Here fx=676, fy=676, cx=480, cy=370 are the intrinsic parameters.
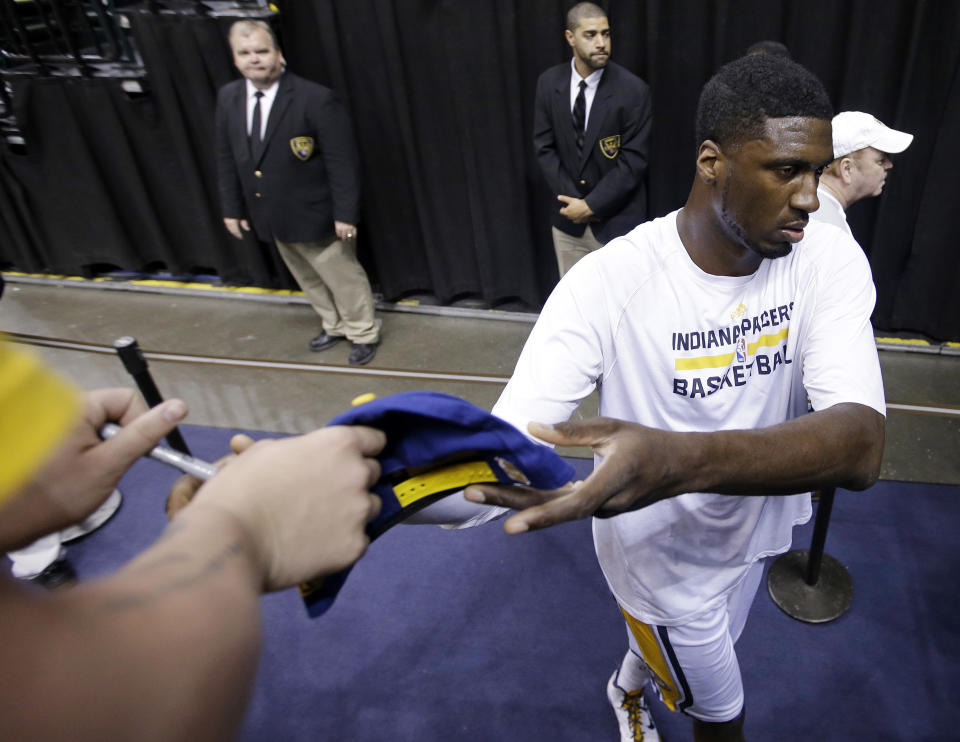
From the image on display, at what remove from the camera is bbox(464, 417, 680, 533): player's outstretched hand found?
88 cm

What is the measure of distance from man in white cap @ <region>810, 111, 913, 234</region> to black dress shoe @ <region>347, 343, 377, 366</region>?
110 inches

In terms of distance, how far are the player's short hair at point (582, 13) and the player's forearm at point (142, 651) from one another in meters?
3.30

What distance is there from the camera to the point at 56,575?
9.30 feet

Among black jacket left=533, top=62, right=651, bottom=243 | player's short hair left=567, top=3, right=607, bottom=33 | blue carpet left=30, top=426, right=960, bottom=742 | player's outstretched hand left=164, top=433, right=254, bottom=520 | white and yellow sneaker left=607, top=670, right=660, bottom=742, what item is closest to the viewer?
player's outstretched hand left=164, top=433, right=254, bottom=520

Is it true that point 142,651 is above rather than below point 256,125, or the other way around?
above

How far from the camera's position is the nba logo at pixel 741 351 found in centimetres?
137

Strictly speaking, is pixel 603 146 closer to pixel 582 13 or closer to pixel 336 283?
pixel 582 13

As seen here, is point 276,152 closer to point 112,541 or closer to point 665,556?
point 112,541

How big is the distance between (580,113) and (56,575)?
3.21 meters

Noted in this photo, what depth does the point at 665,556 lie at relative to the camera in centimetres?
150

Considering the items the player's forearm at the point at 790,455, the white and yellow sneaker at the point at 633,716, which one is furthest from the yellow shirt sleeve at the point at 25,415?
the white and yellow sneaker at the point at 633,716

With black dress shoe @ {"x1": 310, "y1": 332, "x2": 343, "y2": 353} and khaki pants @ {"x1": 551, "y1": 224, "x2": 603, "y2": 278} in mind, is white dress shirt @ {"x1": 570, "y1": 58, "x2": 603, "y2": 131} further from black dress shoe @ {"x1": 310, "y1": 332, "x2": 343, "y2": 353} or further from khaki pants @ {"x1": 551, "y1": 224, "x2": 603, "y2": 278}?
black dress shoe @ {"x1": 310, "y1": 332, "x2": 343, "y2": 353}

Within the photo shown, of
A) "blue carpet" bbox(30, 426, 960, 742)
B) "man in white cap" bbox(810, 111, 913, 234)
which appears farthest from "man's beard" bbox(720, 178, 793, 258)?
"blue carpet" bbox(30, 426, 960, 742)

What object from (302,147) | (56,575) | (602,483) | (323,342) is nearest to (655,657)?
(602,483)
